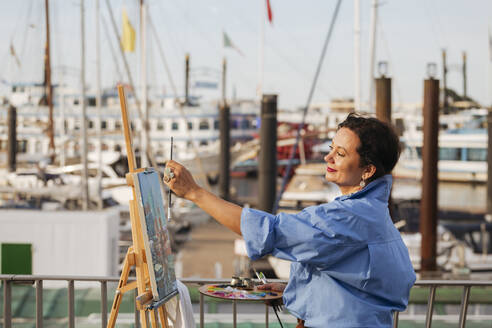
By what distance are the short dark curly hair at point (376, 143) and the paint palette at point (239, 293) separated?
2.33 ft

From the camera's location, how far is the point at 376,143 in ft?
7.54

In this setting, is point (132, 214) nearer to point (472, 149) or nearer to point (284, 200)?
point (284, 200)

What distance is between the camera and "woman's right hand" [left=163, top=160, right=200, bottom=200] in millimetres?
2338

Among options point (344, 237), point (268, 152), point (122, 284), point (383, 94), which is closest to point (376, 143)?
point (344, 237)

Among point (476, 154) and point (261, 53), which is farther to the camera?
point (476, 154)

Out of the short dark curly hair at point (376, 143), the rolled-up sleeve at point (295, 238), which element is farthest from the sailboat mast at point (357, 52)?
the rolled-up sleeve at point (295, 238)

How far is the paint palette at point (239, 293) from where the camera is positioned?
2.70 meters

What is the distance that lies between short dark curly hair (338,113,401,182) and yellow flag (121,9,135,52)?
68.9ft

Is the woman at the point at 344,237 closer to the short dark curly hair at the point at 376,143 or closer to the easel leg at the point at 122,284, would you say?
the short dark curly hair at the point at 376,143

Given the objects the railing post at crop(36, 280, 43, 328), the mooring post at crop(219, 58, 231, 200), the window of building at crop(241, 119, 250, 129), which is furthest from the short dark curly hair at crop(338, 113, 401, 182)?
the window of building at crop(241, 119, 250, 129)

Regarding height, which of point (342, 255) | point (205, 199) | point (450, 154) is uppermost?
point (205, 199)

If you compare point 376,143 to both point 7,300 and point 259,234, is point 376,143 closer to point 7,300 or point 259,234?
point 259,234

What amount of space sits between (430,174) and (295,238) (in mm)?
11241

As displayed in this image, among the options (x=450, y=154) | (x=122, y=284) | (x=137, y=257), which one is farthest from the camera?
(x=450, y=154)
